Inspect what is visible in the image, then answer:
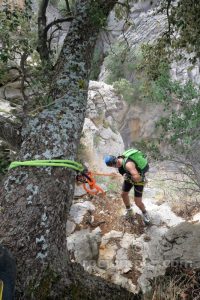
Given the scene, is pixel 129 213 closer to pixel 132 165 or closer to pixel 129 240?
pixel 129 240

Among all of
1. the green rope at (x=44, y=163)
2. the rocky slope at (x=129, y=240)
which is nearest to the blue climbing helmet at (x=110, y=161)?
the rocky slope at (x=129, y=240)

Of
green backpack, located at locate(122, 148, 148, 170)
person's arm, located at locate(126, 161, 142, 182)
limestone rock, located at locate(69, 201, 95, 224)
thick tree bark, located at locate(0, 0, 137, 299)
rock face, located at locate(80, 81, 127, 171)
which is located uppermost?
thick tree bark, located at locate(0, 0, 137, 299)

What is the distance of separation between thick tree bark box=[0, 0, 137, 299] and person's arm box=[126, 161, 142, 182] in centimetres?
248

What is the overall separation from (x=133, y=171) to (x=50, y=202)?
320 cm

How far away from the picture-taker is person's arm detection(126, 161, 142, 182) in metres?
5.80

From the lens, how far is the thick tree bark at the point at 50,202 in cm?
249

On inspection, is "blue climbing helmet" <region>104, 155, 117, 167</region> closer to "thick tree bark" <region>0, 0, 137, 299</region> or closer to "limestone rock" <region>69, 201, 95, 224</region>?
"limestone rock" <region>69, 201, 95, 224</region>

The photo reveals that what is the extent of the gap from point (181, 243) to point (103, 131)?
655 cm

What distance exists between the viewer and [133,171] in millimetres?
5859

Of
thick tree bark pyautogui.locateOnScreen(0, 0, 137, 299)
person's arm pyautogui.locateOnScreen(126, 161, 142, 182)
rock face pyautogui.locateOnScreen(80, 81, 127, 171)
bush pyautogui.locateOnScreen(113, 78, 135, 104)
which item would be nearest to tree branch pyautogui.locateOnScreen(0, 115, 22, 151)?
thick tree bark pyautogui.locateOnScreen(0, 0, 137, 299)

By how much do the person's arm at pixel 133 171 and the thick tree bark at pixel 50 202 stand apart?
2.48m

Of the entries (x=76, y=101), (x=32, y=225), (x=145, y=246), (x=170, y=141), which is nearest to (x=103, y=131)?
(x=170, y=141)

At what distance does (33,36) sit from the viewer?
18.5 feet

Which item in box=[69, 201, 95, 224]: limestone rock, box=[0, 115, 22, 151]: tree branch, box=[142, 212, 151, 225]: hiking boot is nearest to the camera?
box=[0, 115, 22, 151]: tree branch
